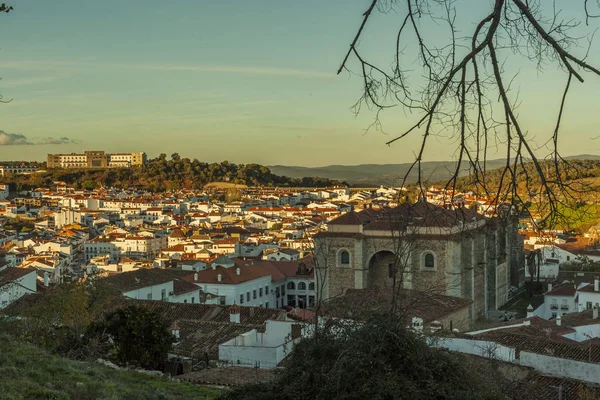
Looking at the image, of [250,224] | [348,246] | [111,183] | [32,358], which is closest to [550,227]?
[32,358]

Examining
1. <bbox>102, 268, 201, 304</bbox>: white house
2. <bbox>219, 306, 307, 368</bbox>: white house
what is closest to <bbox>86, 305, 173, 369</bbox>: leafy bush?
<bbox>219, 306, 307, 368</bbox>: white house

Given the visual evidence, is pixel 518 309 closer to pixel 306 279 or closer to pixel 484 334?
pixel 306 279

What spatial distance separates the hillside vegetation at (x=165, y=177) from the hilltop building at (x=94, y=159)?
14846mm

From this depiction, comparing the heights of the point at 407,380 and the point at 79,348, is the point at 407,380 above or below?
above

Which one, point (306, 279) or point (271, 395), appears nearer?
point (271, 395)

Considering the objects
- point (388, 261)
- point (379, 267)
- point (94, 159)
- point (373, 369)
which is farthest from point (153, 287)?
point (94, 159)

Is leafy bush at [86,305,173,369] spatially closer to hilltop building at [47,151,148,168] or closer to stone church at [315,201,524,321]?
stone church at [315,201,524,321]

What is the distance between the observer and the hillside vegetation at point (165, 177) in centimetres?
12464

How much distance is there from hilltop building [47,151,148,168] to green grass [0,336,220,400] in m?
143

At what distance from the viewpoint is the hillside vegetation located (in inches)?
4907

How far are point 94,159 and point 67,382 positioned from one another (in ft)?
490

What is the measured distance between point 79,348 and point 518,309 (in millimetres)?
20898

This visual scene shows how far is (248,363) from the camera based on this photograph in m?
13.7

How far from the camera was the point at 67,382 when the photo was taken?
301 inches
